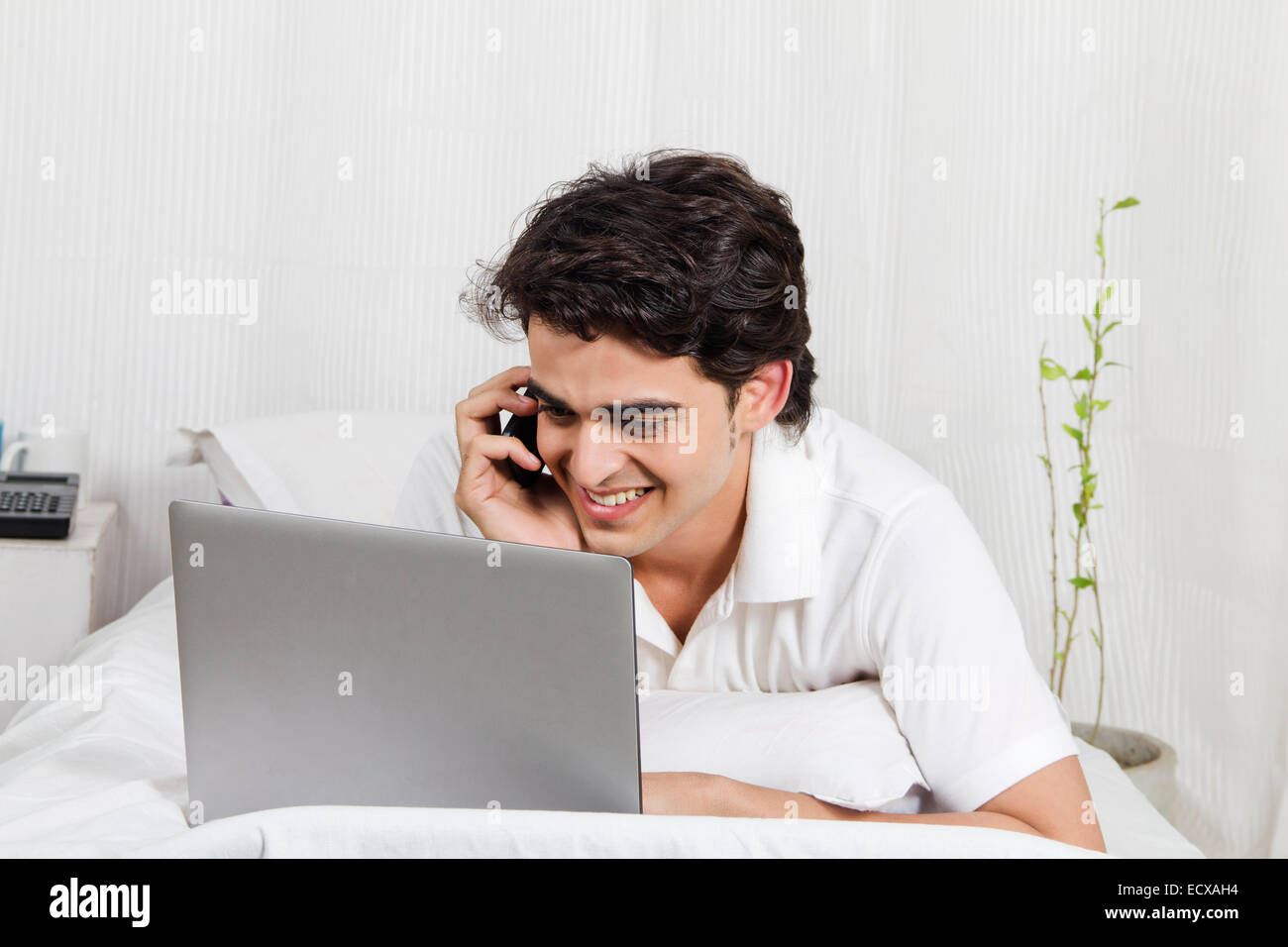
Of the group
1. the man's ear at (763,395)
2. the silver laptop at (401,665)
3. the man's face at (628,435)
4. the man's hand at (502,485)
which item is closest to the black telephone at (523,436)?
the man's hand at (502,485)

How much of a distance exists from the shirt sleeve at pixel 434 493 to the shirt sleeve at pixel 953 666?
0.53 m

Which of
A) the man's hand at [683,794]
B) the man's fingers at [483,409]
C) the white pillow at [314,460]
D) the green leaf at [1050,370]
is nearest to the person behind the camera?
the man's hand at [683,794]

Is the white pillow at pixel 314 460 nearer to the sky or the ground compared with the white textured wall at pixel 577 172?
nearer to the ground

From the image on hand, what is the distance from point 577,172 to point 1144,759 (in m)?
1.29

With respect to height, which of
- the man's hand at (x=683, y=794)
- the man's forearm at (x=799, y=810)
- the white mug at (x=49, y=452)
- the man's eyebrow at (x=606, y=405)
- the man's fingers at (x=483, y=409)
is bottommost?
the man's forearm at (x=799, y=810)

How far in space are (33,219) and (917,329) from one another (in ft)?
4.90

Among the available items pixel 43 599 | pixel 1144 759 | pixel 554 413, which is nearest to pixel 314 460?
pixel 43 599

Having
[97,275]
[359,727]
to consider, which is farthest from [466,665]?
[97,275]

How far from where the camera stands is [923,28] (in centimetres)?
197

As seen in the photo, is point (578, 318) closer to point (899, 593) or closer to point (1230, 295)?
point (899, 593)

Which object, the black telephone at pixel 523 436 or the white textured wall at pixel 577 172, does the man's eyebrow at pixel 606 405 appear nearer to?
the black telephone at pixel 523 436

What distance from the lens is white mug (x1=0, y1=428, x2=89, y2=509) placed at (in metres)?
1.89

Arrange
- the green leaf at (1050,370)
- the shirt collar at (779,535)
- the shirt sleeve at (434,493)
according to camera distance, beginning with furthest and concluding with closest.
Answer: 1. the green leaf at (1050,370)
2. the shirt sleeve at (434,493)
3. the shirt collar at (779,535)

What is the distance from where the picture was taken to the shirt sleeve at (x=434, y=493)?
1.41 meters
